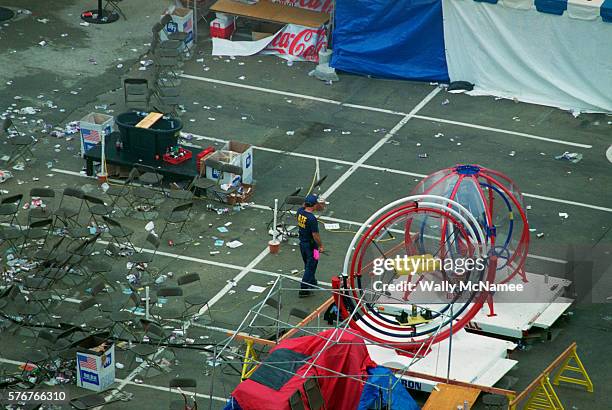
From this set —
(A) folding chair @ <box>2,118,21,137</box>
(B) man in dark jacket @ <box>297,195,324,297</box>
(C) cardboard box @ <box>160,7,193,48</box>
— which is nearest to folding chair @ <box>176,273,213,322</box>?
(B) man in dark jacket @ <box>297,195,324,297</box>

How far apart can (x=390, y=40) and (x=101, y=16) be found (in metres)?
7.63

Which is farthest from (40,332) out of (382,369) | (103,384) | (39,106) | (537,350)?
(39,106)

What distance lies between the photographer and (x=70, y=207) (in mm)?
25891

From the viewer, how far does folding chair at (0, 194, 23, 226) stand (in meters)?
24.6

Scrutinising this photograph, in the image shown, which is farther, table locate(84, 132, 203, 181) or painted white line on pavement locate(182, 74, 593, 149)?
painted white line on pavement locate(182, 74, 593, 149)

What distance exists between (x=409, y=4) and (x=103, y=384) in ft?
45.2

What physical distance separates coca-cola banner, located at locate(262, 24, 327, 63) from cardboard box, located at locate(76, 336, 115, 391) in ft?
44.0

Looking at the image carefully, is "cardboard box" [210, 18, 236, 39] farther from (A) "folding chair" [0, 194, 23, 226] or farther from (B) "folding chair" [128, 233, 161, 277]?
(B) "folding chair" [128, 233, 161, 277]

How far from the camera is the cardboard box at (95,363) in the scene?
2036cm

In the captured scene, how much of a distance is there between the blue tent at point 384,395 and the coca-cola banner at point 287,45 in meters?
15.1

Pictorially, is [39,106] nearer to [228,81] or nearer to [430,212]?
[228,81]

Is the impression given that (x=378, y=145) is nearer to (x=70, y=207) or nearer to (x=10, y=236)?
(x=70, y=207)

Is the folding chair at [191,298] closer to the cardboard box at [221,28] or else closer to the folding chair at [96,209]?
the folding chair at [96,209]

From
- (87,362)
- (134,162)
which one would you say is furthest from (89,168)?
(87,362)
